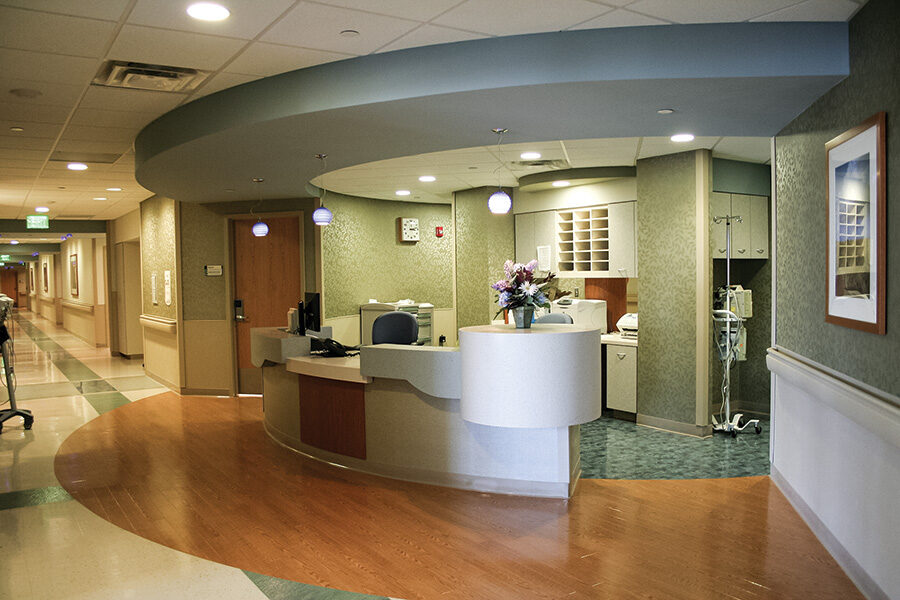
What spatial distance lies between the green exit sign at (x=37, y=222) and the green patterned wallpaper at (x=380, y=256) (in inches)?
249

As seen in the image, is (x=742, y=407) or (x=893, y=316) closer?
(x=893, y=316)

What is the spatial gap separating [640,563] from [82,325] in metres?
16.5

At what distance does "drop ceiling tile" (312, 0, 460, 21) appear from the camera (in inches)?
Answer: 119

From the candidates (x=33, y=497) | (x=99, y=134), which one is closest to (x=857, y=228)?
(x=33, y=497)

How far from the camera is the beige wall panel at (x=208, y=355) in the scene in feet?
28.5

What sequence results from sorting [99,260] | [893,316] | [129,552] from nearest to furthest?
[893,316] < [129,552] < [99,260]

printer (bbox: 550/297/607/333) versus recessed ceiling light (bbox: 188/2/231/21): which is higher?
recessed ceiling light (bbox: 188/2/231/21)

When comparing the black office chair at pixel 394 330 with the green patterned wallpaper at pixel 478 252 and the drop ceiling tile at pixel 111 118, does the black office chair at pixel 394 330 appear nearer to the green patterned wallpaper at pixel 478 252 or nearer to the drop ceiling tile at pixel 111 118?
the drop ceiling tile at pixel 111 118

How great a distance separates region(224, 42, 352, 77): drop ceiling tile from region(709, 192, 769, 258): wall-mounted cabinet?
4155 millimetres

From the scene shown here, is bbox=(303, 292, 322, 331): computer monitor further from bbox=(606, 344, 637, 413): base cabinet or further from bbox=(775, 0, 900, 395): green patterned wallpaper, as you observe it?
bbox=(775, 0, 900, 395): green patterned wallpaper

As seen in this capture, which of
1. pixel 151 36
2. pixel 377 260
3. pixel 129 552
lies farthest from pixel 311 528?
pixel 377 260

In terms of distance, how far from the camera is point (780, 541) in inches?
148

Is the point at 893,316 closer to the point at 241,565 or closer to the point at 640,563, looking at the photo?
the point at 640,563

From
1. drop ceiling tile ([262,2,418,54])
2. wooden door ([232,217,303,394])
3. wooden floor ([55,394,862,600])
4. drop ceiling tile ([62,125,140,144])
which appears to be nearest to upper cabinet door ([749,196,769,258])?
wooden floor ([55,394,862,600])
